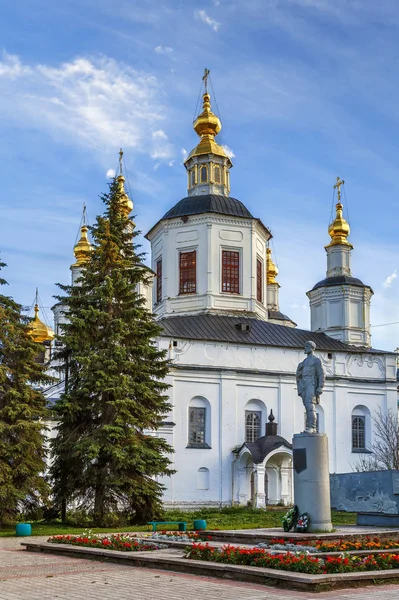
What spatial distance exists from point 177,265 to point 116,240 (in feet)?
50.2

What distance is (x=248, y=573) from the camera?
37.7ft

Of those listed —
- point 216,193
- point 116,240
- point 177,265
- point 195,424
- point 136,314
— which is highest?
point 216,193

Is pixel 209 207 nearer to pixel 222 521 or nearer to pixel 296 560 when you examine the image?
pixel 222 521

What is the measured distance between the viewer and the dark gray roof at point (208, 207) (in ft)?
142

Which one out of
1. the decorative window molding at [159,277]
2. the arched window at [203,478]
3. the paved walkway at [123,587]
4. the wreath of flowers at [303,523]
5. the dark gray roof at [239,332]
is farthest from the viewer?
the decorative window molding at [159,277]

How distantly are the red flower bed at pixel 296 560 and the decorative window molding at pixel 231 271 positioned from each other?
29.6m

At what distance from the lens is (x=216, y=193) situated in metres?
45.2

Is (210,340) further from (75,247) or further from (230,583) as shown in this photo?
(230,583)

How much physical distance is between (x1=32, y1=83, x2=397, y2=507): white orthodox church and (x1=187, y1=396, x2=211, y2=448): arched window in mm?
49

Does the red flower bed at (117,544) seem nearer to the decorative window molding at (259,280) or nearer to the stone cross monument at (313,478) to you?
the stone cross monument at (313,478)

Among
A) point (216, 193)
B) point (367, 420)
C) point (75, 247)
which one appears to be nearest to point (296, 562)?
point (367, 420)

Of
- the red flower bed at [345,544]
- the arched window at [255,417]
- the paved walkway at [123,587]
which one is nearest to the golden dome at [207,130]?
the arched window at [255,417]

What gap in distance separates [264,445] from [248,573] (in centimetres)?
2558

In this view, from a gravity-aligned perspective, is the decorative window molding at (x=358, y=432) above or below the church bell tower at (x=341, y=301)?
below
